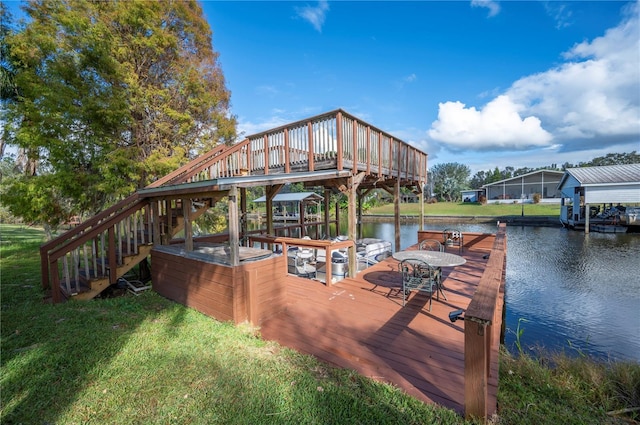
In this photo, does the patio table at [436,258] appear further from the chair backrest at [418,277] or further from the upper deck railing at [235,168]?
the upper deck railing at [235,168]

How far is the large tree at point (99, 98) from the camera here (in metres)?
7.62

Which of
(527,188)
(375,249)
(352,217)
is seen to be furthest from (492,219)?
(352,217)

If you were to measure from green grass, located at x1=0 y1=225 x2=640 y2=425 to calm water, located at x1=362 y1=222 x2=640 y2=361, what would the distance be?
1901 mm

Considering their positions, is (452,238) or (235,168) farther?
(452,238)

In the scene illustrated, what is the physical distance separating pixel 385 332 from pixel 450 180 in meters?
64.9

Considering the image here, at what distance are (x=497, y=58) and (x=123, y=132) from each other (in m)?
20.1

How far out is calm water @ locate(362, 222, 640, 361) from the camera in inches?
226

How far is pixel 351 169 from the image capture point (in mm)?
7004

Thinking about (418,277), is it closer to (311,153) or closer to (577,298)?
(311,153)

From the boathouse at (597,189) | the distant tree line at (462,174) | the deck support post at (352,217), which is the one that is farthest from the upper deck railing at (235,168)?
the distant tree line at (462,174)

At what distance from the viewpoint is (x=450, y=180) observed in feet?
Result: 202

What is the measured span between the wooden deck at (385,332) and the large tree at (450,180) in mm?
59802

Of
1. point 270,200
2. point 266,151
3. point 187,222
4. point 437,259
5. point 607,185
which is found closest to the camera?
point 187,222

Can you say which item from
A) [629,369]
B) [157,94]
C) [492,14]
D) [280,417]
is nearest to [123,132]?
[157,94]
